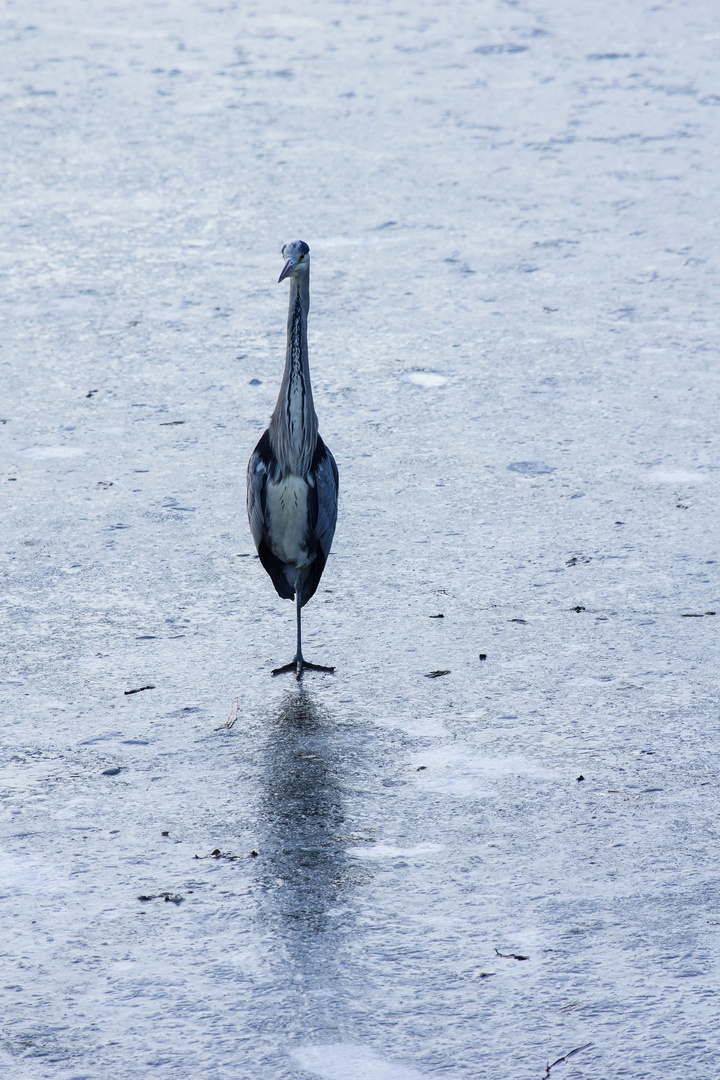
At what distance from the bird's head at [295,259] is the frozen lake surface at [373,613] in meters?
1.20

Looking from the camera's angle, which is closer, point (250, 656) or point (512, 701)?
point (512, 701)

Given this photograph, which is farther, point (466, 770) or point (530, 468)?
point (530, 468)

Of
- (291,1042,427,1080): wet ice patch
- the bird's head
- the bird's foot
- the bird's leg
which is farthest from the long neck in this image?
(291,1042,427,1080): wet ice patch

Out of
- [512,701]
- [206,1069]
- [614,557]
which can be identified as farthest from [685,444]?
[206,1069]

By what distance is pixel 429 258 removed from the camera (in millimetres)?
8938

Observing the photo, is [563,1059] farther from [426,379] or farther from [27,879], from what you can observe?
Result: [426,379]

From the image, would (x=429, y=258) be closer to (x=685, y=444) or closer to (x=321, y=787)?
(x=685, y=444)

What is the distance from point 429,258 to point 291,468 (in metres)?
4.34

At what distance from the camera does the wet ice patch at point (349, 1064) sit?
314 centimetres

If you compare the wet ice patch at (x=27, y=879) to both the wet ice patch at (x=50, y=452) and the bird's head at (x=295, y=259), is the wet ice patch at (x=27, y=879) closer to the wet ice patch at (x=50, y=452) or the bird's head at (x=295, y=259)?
the bird's head at (x=295, y=259)

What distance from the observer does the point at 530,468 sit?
6418mm

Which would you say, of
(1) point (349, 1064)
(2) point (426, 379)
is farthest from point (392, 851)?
(2) point (426, 379)

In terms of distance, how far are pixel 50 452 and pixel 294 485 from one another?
202 cm

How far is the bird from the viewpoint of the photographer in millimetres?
4895
